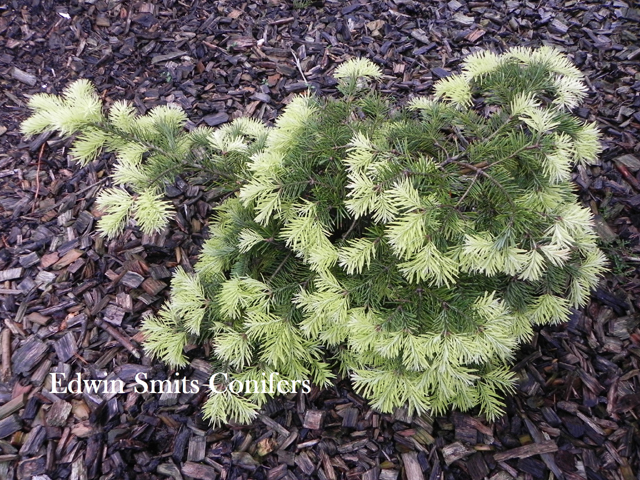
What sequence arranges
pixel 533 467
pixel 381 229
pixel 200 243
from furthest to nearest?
pixel 200 243 → pixel 533 467 → pixel 381 229

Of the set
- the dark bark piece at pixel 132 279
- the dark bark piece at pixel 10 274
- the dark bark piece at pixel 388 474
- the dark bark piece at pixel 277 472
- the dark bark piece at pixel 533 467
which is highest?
the dark bark piece at pixel 533 467

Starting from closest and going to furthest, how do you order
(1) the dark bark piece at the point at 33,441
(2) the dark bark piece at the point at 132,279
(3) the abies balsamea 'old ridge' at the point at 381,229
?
(3) the abies balsamea 'old ridge' at the point at 381,229, (1) the dark bark piece at the point at 33,441, (2) the dark bark piece at the point at 132,279

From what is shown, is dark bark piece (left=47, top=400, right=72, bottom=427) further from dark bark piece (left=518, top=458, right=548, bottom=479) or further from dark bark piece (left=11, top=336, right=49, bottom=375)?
dark bark piece (left=518, top=458, right=548, bottom=479)

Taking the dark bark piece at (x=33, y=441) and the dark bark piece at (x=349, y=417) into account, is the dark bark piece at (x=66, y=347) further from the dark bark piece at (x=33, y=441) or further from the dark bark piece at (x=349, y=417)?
the dark bark piece at (x=349, y=417)

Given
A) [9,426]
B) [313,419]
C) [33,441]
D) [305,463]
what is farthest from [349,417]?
[9,426]

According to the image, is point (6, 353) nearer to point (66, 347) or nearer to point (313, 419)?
point (66, 347)

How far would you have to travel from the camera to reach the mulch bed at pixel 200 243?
2.05 m

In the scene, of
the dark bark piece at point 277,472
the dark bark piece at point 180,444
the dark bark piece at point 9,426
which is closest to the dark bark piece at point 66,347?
the dark bark piece at point 9,426

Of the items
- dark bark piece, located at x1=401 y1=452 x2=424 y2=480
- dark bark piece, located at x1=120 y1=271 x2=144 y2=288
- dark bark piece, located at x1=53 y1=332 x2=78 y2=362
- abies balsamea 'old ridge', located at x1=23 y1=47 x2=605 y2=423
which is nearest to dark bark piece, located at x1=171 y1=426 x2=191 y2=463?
abies balsamea 'old ridge', located at x1=23 y1=47 x2=605 y2=423

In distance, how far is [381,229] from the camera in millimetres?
1730

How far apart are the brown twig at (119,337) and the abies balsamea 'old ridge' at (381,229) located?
294mm

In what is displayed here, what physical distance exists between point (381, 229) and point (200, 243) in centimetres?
134

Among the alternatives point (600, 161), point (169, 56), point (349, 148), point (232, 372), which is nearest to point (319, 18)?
point (169, 56)

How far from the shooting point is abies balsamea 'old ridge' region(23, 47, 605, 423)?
151 centimetres
